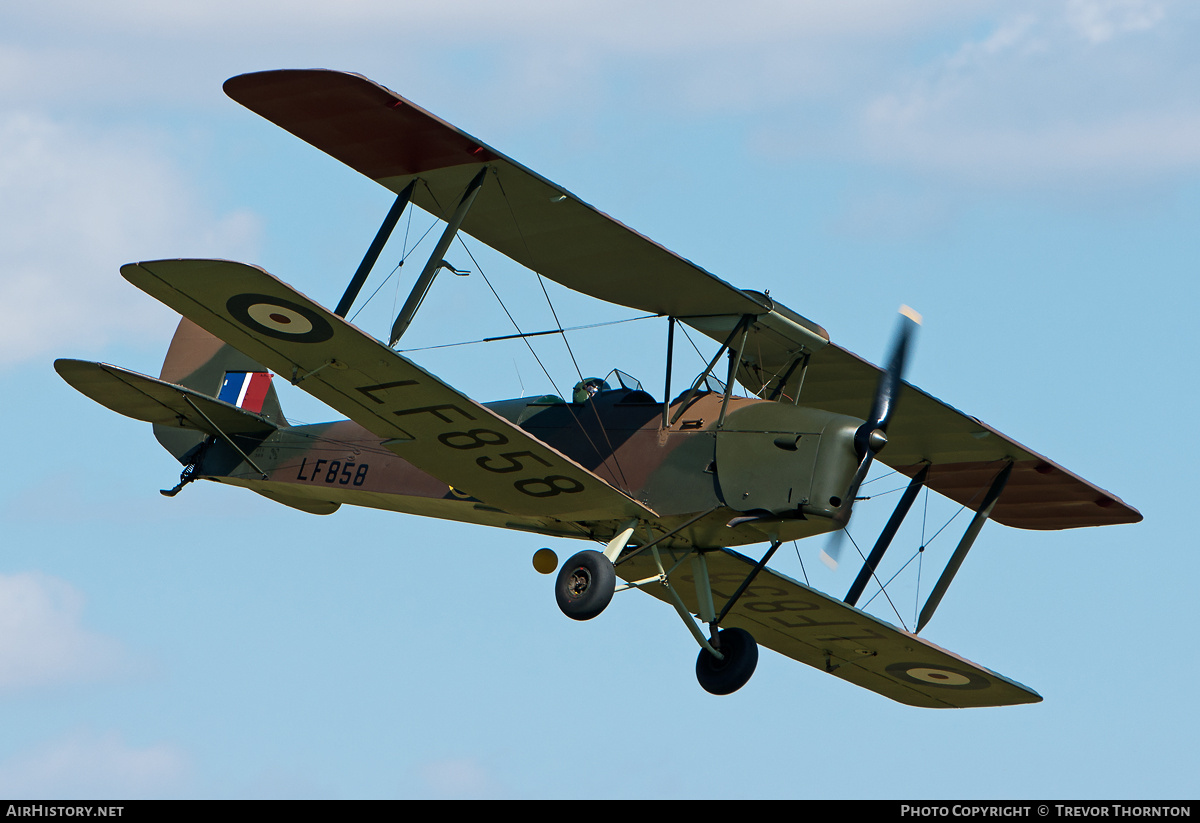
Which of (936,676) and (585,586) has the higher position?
(936,676)

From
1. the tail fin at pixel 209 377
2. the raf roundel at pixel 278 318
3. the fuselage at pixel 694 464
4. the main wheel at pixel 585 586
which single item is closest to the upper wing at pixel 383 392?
the raf roundel at pixel 278 318

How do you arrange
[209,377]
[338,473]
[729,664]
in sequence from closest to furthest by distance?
[729,664]
[338,473]
[209,377]

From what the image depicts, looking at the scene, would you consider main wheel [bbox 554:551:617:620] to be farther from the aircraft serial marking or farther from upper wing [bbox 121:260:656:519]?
the aircraft serial marking

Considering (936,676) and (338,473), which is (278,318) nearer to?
(338,473)

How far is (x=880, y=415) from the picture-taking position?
12.0 metres

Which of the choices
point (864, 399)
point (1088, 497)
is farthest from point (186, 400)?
point (1088, 497)

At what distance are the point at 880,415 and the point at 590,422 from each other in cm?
227

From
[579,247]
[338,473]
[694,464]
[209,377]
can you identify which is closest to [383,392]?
[579,247]

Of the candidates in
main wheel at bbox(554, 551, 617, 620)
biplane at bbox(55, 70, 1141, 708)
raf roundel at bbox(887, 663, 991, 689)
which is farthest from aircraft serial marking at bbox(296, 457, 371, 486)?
raf roundel at bbox(887, 663, 991, 689)

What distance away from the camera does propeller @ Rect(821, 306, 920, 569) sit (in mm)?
11875

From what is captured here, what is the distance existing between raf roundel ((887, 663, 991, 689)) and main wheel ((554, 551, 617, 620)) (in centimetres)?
437

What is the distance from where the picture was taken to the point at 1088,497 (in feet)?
50.3

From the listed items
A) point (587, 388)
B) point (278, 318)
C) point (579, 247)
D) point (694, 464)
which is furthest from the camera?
point (587, 388)

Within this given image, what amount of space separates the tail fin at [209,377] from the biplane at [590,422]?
0.61 m
